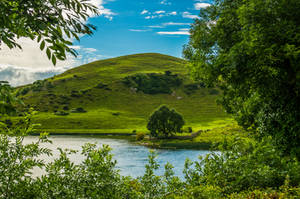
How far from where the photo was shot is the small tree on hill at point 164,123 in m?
110

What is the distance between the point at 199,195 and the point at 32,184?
519 cm

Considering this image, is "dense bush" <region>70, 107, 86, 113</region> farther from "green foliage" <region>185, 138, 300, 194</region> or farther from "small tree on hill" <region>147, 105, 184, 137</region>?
"green foliage" <region>185, 138, 300, 194</region>

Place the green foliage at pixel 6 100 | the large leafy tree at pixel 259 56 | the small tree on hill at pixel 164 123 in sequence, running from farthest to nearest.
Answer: the small tree on hill at pixel 164 123, the large leafy tree at pixel 259 56, the green foliage at pixel 6 100

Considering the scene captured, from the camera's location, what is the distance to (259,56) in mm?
13906

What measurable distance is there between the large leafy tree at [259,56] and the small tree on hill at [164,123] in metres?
89.9

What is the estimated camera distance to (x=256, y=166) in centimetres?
1222

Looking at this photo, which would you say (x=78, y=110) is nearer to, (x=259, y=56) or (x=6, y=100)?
(x=259, y=56)

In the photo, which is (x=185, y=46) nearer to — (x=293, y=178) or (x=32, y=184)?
(x=293, y=178)

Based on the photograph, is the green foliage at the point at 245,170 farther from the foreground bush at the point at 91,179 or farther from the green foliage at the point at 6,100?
the green foliage at the point at 6,100

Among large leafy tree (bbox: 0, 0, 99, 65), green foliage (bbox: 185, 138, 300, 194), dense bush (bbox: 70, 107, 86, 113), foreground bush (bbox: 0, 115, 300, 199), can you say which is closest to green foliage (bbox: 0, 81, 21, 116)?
large leafy tree (bbox: 0, 0, 99, 65)

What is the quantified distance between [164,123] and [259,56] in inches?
3840

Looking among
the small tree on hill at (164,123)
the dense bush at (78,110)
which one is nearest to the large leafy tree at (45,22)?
the small tree on hill at (164,123)

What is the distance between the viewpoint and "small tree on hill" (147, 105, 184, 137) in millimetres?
109812

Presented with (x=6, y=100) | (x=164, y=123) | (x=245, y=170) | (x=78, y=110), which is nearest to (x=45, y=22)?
(x=6, y=100)
